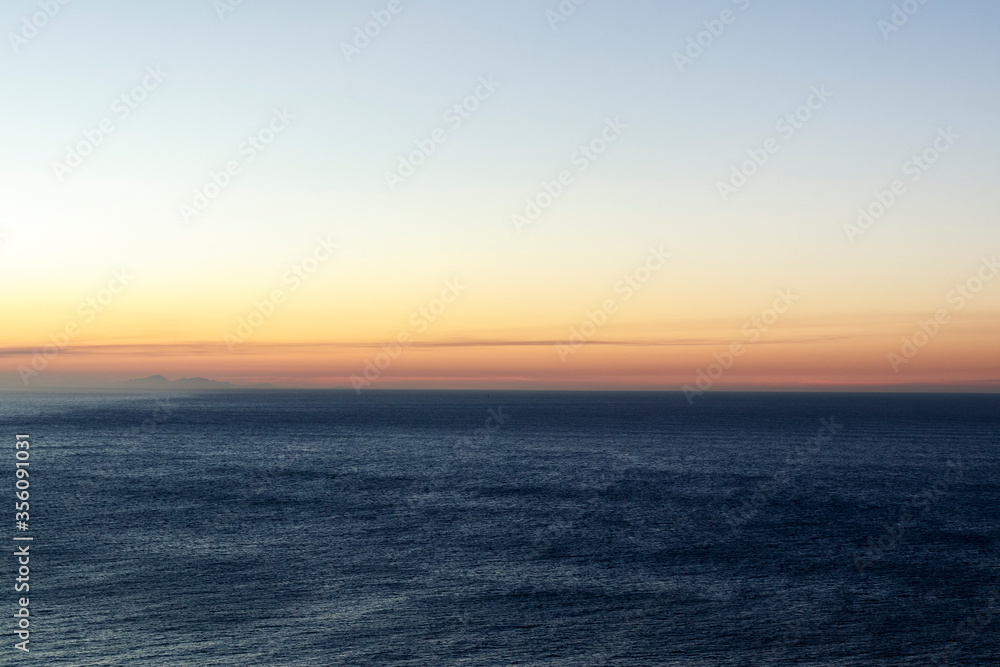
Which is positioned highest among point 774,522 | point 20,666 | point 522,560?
point 20,666

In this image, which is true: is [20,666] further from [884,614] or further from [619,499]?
[619,499]

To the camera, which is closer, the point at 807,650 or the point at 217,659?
the point at 217,659

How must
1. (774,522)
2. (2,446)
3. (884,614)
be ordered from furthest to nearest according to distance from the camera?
1. (2,446)
2. (774,522)
3. (884,614)

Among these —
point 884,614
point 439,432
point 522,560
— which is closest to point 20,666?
point 522,560

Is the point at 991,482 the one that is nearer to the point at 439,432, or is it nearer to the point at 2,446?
the point at 439,432

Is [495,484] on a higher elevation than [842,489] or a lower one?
higher

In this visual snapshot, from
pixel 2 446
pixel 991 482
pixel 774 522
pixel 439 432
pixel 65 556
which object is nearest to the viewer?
pixel 65 556

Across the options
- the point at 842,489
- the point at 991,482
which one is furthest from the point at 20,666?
the point at 991,482
